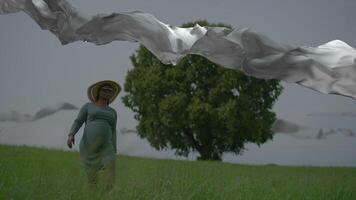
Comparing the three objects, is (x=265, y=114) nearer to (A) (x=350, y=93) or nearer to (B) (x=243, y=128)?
(B) (x=243, y=128)

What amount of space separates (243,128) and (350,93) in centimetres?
2527

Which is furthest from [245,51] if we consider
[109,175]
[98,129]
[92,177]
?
[98,129]

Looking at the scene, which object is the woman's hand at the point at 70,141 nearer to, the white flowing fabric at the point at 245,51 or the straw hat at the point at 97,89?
the straw hat at the point at 97,89

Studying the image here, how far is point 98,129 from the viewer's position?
7.20 meters

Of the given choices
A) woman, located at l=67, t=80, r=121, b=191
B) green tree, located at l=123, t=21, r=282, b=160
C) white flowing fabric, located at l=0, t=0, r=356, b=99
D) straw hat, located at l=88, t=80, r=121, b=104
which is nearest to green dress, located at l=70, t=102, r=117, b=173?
woman, located at l=67, t=80, r=121, b=191

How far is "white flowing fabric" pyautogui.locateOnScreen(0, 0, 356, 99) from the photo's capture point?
401 cm

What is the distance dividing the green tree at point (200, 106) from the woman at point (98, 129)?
20.2m

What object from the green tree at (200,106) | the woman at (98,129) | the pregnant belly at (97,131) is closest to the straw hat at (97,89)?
the woman at (98,129)

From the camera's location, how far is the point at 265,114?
3017cm

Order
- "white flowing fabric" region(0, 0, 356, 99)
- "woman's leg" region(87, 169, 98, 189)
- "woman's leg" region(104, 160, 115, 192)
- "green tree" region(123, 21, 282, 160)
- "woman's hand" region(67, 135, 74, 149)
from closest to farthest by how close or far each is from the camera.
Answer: "white flowing fabric" region(0, 0, 356, 99) → "woman's leg" region(87, 169, 98, 189) → "woman's leg" region(104, 160, 115, 192) → "woman's hand" region(67, 135, 74, 149) → "green tree" region(123, 21, 282, 160)

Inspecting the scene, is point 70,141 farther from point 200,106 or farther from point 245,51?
point 200,106

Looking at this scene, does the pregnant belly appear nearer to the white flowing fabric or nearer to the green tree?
the white flowing fabric

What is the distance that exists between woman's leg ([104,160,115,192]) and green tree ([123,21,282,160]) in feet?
67.3

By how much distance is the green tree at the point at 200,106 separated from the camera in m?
28.2
